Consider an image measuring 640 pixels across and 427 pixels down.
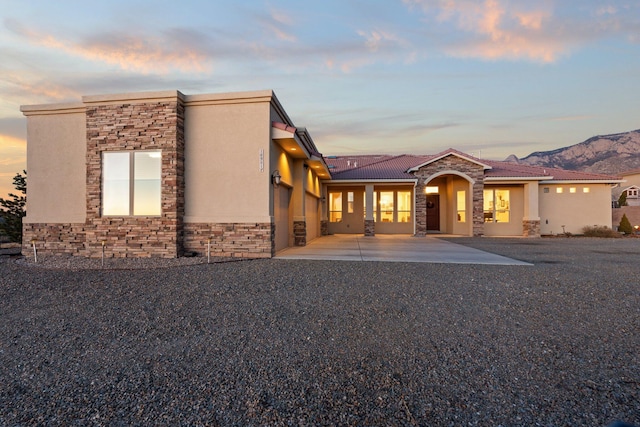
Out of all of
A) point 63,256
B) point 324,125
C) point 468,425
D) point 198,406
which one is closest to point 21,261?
point 63,256

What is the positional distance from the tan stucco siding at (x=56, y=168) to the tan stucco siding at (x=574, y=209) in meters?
22.3

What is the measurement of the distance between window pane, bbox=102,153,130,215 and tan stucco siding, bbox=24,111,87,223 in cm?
87

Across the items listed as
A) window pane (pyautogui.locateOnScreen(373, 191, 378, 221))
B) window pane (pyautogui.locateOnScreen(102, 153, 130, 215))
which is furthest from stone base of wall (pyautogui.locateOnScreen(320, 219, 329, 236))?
window pane (pyautogui.locateOnScreen(102, 153, 130, 215))

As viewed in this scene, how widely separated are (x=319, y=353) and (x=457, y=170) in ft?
56.1

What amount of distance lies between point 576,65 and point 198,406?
2063 centimetres

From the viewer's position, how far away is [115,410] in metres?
2.05

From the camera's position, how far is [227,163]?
9.17m

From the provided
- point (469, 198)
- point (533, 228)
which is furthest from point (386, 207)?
point (533, 228)

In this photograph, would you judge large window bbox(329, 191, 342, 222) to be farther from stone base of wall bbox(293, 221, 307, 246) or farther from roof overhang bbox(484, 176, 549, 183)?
roof overhang bbox(484, 176, 549, 183)

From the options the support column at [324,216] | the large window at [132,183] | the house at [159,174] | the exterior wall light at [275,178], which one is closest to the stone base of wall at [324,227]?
the support column at [324,216]

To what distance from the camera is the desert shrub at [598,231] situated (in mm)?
17656

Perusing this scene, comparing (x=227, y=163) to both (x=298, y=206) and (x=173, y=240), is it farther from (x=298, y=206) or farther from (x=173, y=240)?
(x=298, y=206)

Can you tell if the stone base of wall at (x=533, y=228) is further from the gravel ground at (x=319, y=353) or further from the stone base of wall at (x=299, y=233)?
the stone base of wall at (x=299, y=233)

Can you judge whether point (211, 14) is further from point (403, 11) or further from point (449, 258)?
point (449, 258)
